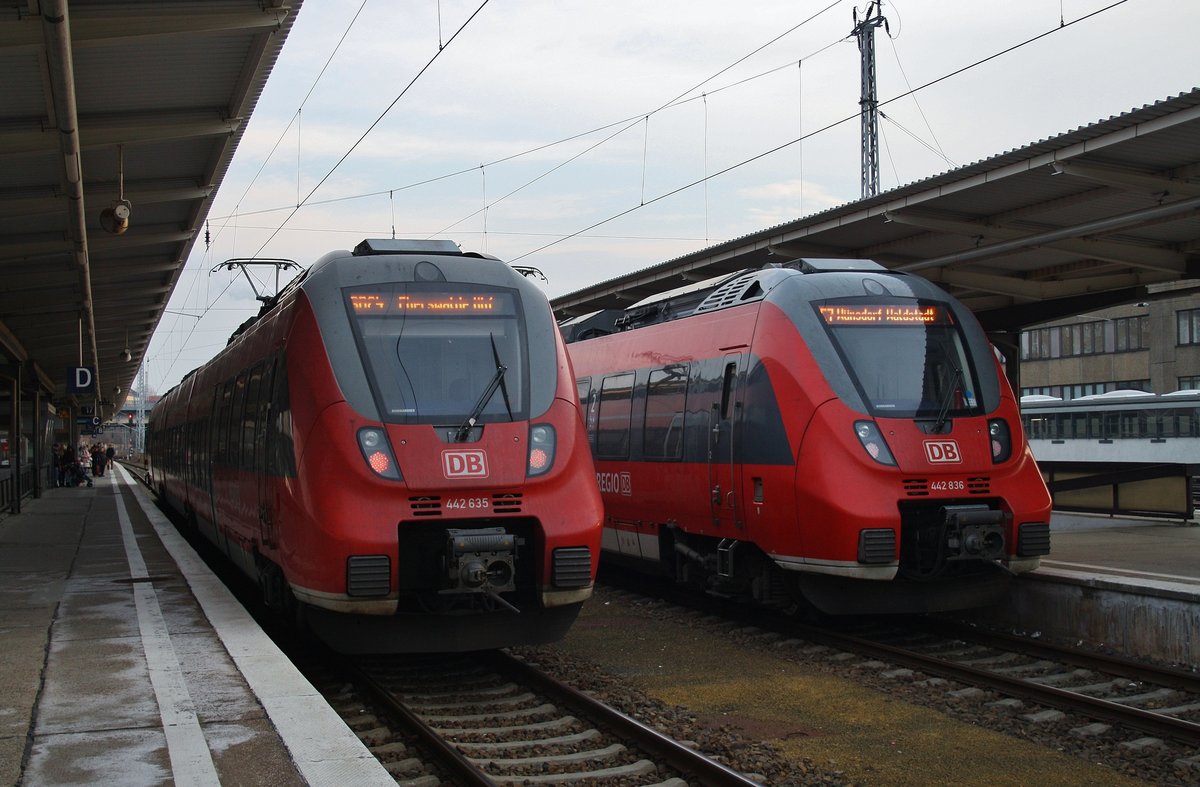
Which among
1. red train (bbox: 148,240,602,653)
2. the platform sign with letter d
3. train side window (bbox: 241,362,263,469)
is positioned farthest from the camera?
the platform sign with letter d

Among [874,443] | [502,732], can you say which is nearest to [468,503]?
[502,732]

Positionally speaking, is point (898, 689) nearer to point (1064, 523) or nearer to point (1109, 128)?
point (1109, 128)

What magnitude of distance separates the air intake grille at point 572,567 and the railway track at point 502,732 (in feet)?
2.31

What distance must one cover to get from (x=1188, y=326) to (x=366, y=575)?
55.7m

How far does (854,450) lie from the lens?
9.78 meters

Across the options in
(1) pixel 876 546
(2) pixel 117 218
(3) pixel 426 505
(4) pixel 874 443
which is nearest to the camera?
(3) pixel 426 505

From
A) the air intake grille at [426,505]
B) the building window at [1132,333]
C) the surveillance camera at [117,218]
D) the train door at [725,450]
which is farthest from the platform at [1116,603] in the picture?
the building window at [1132,333]

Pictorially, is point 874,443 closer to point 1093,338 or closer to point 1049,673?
point 1049,673

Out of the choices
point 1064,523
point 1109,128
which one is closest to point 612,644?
point 1109,128

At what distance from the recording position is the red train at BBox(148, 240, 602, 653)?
8.26 m

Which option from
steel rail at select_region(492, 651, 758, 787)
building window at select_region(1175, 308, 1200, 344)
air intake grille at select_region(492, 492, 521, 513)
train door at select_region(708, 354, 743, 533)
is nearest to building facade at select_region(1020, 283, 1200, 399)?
building window at select_region(1175, 308, 1200, 344)

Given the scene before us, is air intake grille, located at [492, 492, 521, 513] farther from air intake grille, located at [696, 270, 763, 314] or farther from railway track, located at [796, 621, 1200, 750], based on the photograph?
air intake grille, located at [696, 270, 763, 314]

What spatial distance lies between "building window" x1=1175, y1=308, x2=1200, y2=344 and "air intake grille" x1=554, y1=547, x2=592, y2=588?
54.1 meters

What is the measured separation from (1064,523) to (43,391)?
126ft
